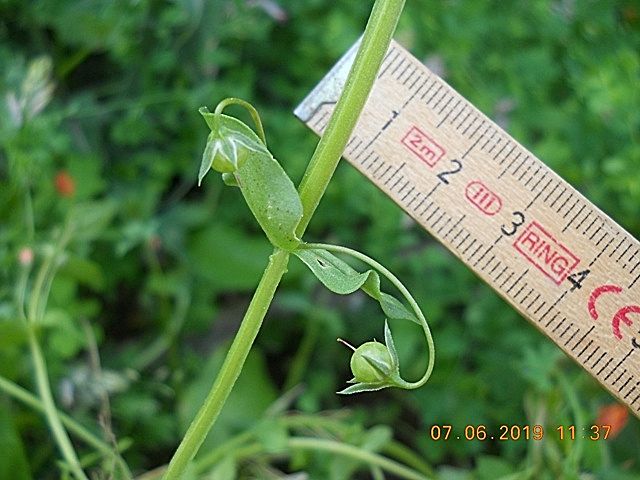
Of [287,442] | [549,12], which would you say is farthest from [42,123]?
[549,12]

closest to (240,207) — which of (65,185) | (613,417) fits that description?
(65,185)

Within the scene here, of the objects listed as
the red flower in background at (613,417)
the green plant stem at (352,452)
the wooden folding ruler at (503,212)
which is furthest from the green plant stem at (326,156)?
the red flower in background at (613,417)

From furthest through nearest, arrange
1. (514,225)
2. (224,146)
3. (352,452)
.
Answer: (352,452) < (514,225) < (224,146)

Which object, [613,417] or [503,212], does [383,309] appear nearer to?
[503,212]
